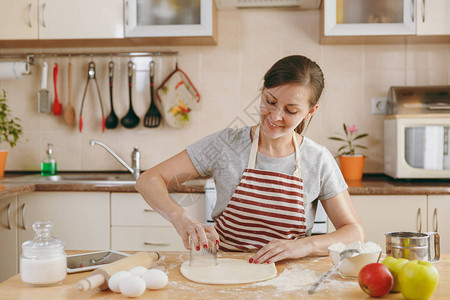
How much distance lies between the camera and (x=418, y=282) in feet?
3.15

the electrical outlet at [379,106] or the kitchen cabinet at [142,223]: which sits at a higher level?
the electrical outlet at [379,106]

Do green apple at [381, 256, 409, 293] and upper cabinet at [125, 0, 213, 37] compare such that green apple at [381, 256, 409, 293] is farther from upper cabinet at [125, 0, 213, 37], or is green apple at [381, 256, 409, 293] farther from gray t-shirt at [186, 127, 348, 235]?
upper cabinet at [125, 0, 213, 37]

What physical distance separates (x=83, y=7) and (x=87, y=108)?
62 cm

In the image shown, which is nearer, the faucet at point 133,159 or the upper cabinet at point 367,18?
the upper cabinet at point 367,18

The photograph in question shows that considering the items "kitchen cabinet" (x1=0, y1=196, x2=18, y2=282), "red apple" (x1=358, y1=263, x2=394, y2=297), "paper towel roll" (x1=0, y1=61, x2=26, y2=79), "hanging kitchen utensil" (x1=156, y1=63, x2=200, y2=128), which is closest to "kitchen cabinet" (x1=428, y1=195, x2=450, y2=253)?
"hanging kitchen utensil" (x1=156, y1=63, x2=200, y2=128)

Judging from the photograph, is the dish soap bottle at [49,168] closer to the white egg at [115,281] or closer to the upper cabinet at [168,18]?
the upper cabinet at [168,18]

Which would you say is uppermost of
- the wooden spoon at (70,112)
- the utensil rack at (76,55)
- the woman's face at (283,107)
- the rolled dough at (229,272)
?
the utensil rack at (76,55)

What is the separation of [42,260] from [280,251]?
57 cm

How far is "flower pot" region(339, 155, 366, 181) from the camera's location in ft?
8.78

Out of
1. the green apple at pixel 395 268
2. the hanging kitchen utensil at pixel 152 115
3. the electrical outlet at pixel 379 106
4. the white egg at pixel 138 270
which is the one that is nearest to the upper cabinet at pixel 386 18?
the electrical outlet at pixel 379 106

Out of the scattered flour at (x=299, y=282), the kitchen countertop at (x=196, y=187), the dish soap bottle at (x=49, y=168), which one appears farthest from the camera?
the dish soap bottle at (x=49, y=168)

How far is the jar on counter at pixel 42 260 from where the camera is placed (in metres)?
1.04

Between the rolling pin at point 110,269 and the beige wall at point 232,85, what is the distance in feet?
5.91

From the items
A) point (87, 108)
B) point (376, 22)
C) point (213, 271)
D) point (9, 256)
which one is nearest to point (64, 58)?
point (87, 108)
